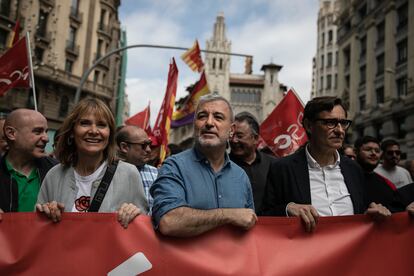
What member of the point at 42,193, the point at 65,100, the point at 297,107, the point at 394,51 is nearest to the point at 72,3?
the point at 65,100

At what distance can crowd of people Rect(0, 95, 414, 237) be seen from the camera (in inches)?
90.4

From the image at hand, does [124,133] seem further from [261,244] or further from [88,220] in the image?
[261,244]

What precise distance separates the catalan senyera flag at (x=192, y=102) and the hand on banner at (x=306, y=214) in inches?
326

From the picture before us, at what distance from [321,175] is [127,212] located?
4.52 ft

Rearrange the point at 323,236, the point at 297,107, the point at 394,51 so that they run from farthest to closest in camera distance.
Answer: the point at 394,51 → the point at 297,107 → the point at 323,236

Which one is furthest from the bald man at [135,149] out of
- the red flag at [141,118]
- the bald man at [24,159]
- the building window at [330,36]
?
the building window at [330,36]

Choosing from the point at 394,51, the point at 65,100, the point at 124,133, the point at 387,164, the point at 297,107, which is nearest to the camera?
the point at 124,133

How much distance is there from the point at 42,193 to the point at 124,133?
7.20ft

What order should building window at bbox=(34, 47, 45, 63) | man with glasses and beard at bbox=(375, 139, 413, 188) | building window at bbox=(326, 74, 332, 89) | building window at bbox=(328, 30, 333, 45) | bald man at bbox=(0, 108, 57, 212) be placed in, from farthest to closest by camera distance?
1. building window at bbox=(328, 30, 333, 45)
2. building window at bbox=(326, 74, 332, 89)
3. building window at bbox=(34, 47, 45, 63)
4. man with glasses and beard at bbox=(375, 139, 413, 188)
5. bald man at bbox=(0, 108, 57, 212)

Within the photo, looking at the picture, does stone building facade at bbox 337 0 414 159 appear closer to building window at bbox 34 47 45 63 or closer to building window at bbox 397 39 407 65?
building window at bbox 397 39 407 65

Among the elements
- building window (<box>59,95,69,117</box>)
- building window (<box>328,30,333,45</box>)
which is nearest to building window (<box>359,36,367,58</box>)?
building window (<box>59,95,69,117</box>)

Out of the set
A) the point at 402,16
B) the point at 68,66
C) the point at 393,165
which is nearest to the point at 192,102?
the point at 393,165

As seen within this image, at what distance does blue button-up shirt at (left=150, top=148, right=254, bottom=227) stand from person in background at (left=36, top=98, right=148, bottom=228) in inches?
10.1

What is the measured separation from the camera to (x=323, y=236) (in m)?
2.57
